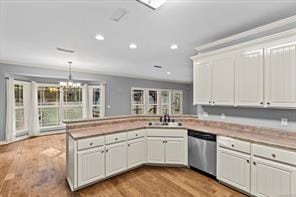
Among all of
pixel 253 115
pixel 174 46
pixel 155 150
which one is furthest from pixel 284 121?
pixel 174 46

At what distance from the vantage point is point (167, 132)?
3.48 meters

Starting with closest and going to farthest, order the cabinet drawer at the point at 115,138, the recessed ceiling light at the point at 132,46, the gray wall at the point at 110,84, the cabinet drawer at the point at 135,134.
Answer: the cabinet drawer at the point at 115,138, the cabinet drawer at the point at 135,134, the recessed ceiling light at the point at 132,46, the gray wall at the point at 110,84

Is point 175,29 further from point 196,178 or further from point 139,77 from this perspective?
point 139,77

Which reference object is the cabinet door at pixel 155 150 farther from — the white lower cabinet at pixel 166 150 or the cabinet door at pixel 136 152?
the cabinet door at pixel 136 152

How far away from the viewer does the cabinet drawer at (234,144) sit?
2.47 meters

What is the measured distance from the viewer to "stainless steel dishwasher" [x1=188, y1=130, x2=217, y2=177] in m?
2.99

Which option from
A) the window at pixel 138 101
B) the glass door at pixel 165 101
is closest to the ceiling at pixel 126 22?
the window at pixel 138 101

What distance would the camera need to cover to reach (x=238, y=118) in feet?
10.5

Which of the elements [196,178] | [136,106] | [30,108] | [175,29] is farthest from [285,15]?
[30,108]

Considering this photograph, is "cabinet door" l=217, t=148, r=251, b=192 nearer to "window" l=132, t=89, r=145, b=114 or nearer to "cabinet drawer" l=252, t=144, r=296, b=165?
"cabinet drawer" l=252, t=144, r=296, b=165

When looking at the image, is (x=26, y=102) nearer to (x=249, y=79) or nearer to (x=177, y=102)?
(x=249, y=79)

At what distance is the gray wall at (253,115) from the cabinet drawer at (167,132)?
703 mm

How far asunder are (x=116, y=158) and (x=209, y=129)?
1804 mm

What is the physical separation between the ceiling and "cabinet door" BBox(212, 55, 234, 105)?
19.7 inches
